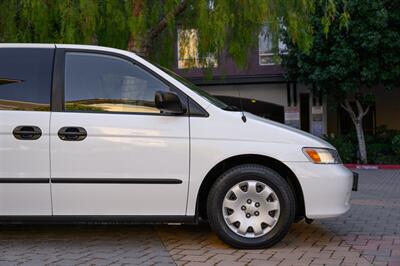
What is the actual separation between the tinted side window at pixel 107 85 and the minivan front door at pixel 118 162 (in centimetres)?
8

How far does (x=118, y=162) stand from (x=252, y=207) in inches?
53.6

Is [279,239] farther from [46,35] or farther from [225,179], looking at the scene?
[46,35]

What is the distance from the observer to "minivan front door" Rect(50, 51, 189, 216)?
531 centimetres

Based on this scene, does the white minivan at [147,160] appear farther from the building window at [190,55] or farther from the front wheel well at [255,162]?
the building window at [190,55]

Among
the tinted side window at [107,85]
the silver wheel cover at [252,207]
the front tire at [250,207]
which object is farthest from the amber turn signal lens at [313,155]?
the tinted side window at [107,85]

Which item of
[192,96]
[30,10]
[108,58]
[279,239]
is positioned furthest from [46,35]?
[279,239]

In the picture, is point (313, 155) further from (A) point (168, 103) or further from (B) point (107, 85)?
(B) point (107, 85)

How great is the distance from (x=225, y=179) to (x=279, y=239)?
2.62ft

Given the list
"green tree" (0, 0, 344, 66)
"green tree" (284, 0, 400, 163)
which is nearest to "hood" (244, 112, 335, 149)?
"green tree" (0, 0, 344, 66)

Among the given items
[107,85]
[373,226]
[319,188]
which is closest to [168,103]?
[107,85]

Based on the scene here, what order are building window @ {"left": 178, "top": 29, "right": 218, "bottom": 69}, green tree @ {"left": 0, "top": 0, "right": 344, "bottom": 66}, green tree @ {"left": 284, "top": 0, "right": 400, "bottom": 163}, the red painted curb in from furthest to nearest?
the red painted curb → green tree @ {"left": 284, "top": 0, "right": 400, "bottom": 163} → building window @ {"left": 178, "top": 29, "right": 218, "bottom": 69} → green tree @ {"left": 0, "top": 0, "right": 344, "bottom": 66}

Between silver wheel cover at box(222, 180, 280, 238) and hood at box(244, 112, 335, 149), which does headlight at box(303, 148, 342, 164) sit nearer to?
hood at box(244, 112, 335, 149)

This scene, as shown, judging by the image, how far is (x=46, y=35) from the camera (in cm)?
875

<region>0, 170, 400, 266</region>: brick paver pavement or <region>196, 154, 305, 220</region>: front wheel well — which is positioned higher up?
<region>196, 154, 305, 220</region>: front wheel well
